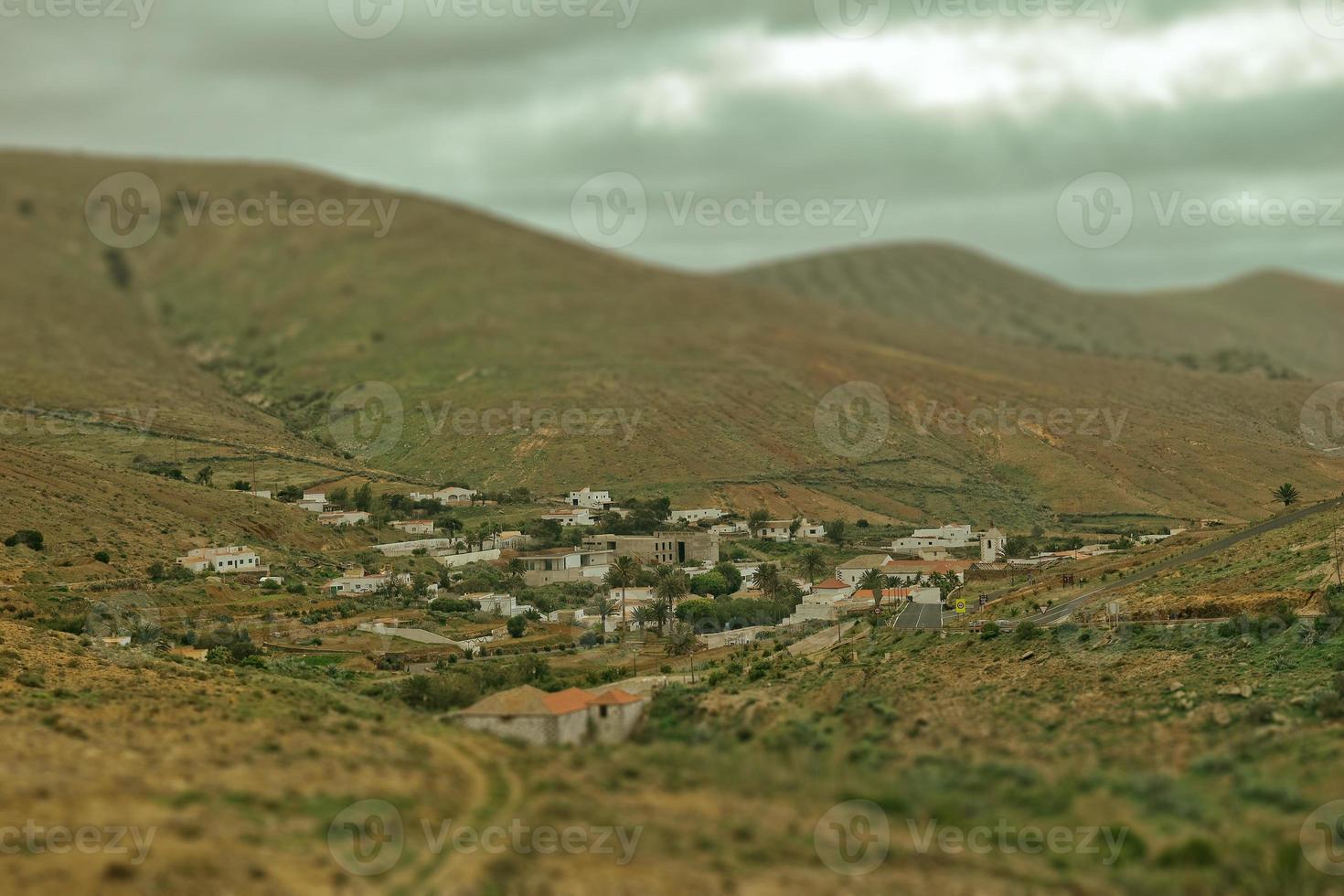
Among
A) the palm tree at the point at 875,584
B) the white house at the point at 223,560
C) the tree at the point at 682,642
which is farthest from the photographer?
the palm tree at the point at 875,584

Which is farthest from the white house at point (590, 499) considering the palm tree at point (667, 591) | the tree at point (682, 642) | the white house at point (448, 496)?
the tree at point (682, 642)

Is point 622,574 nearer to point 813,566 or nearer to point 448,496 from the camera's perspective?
point 813,566

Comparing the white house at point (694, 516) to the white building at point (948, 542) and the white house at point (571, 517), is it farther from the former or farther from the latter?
the white building at point (948, 542)

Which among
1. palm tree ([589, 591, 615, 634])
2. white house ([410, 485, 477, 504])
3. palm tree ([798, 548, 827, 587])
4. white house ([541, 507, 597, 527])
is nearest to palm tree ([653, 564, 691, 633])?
palm tree ([589, 591, 615, 634])

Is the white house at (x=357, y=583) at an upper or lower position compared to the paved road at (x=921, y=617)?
upper

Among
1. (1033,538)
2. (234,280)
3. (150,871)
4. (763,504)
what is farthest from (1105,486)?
(234,280)

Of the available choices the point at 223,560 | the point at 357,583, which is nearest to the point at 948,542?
the point at 357,583
